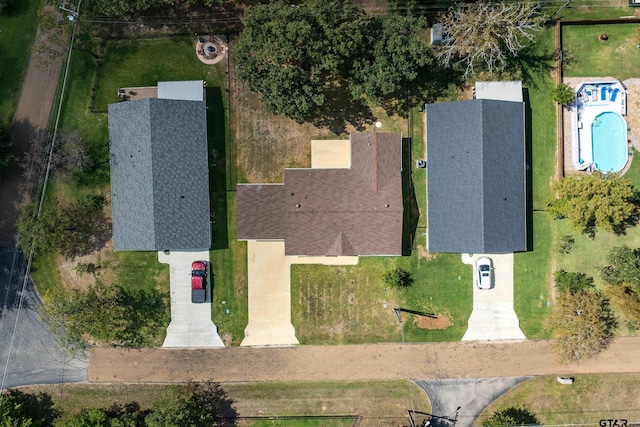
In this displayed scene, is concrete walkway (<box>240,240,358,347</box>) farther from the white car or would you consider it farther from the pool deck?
the pool deck

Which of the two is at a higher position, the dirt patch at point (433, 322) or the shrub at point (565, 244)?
the shrub at point (565, 244)

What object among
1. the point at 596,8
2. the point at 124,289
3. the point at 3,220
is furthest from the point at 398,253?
the point at 3,220

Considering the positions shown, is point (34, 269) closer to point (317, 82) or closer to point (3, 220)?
point (3, 220)

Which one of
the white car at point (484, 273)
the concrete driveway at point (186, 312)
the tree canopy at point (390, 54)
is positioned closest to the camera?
the tree canopy at point (390, 54)

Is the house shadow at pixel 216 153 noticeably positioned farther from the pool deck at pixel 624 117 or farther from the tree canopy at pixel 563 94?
the pool deck at pixel 624 117

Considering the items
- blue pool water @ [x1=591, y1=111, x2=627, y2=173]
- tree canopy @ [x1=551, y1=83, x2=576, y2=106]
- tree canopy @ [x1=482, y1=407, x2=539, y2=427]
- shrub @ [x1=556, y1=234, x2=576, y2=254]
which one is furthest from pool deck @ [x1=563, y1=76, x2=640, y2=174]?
tree canopy @ [x1=482, y1=407, x2=539, y2=427]

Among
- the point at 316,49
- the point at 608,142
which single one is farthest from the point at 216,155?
the point at 608,142

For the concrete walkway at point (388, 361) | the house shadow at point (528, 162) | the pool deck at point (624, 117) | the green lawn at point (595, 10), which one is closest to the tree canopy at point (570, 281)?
the house shadow at point (528, 162)
